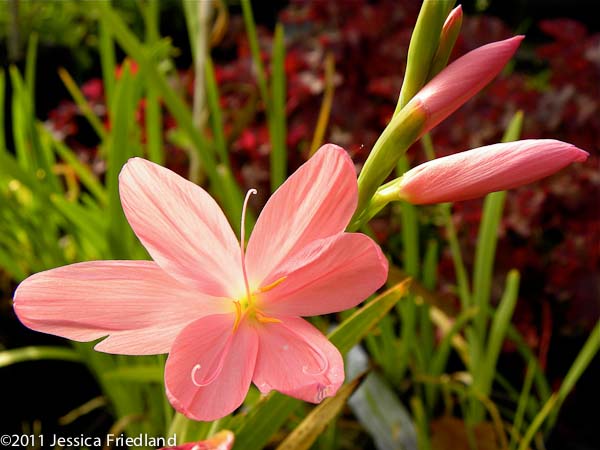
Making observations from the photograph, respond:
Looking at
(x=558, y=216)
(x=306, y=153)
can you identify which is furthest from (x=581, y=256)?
(x=306, y=153)

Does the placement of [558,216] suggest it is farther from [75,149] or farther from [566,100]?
[75,149]

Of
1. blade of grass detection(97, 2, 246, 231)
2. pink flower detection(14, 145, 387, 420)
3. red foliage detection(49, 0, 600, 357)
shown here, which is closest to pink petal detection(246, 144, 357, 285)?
pink flower detection(14, 145, 387, 420)

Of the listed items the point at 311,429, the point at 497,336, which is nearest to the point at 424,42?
the point at 311,429

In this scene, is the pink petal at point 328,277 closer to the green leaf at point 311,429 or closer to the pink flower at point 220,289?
the pink flower at point 220,289

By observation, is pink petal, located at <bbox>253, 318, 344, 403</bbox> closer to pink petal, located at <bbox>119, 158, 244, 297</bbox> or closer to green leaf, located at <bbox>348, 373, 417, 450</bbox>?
pink petal, located at <bbox>119, 158, 244, 297</bbox>

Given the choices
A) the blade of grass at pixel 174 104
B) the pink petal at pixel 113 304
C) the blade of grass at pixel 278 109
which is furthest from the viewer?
the blade of grass at pixel 278 109

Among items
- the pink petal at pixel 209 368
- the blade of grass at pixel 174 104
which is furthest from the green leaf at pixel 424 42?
the blade of grass at pixel 174 104

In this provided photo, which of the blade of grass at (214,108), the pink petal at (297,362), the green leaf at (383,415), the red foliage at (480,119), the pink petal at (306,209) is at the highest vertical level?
the pink petal at (306,209)
